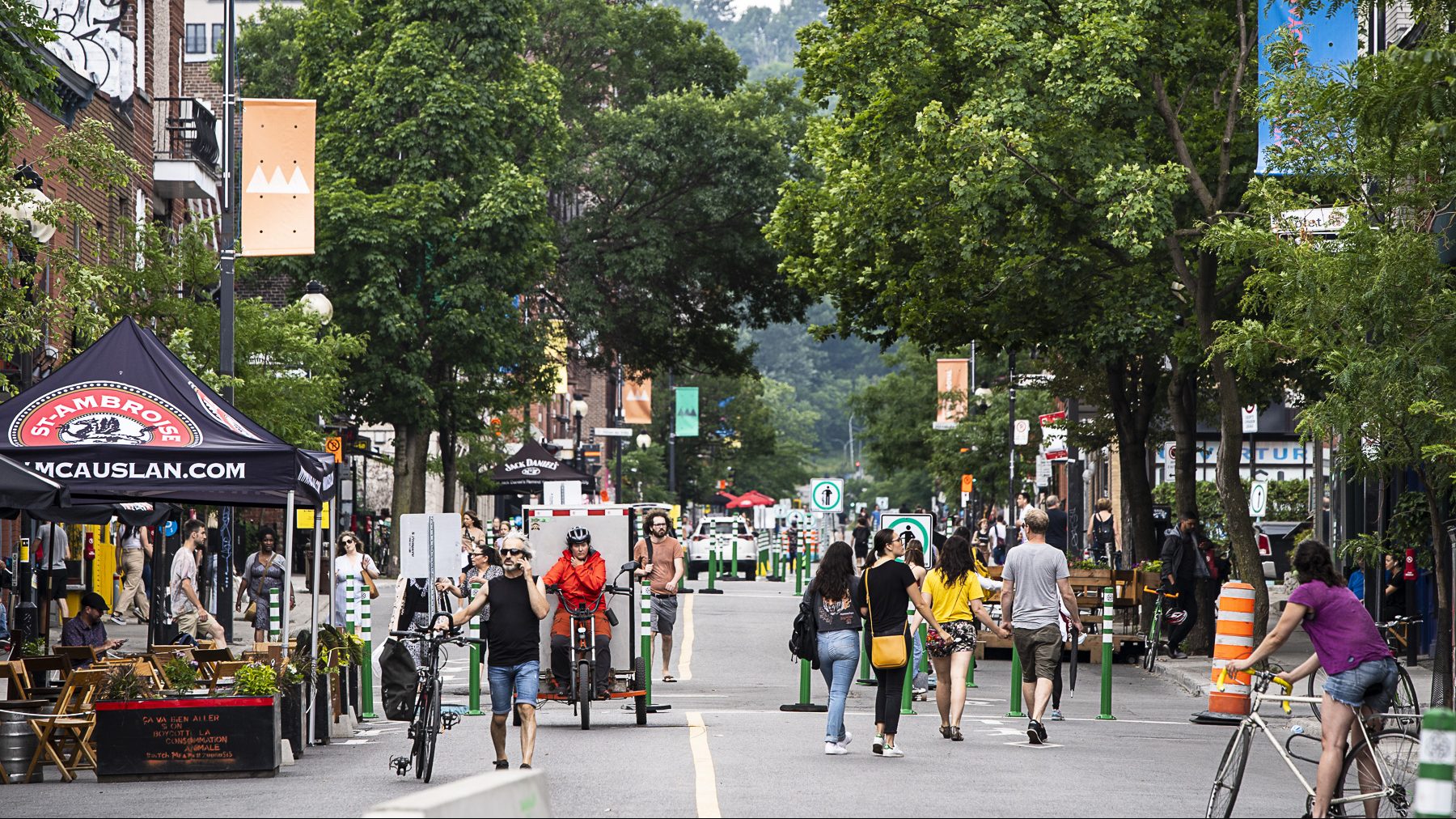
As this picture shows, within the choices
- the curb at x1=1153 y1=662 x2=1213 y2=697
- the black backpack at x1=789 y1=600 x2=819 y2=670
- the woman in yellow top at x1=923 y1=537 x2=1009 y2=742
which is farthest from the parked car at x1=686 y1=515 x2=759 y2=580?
the black backpack at x1=789 y1=600 x2=819 y2=670

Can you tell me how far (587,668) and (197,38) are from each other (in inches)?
3479

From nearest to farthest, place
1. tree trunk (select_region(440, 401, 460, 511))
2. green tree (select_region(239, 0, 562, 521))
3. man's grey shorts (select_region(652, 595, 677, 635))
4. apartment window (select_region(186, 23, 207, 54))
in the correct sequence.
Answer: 1. man's grey shorts (select_region(652, 595, 677, 635))
2. green tree (select_region(239, 0, 562, 521))
3. tree trunk (select_region(440, 401, 460, 511))
4. apartment window (select_region(186, 23, 207, 54))

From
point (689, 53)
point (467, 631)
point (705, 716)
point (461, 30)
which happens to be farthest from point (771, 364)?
point (705, 716)

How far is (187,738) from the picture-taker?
13766 millimetres

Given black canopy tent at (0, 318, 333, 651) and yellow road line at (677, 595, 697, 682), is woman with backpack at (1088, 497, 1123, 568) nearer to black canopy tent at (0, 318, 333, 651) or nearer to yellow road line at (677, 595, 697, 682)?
yellow road line at (677, 595, 697, 682)

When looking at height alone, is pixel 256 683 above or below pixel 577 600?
below

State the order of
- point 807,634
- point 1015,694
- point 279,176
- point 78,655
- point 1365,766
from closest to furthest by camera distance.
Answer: point 1365,766
point 807,634
point 78,655
point 1015,694
point 279,176

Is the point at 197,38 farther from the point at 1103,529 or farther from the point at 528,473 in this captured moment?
the point at 1103,529

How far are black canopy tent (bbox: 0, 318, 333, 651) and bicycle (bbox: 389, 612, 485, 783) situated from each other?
1.77 meters

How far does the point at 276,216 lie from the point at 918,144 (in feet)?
26.3

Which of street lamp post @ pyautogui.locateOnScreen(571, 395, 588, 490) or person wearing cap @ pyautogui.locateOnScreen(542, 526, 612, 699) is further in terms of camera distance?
street lamp post @ pyautogui.locateOnScreen(571, 395, 588, 490)

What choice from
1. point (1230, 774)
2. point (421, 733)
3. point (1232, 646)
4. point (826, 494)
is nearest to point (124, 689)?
point (421, 733)

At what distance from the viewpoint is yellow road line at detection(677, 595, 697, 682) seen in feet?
75.6

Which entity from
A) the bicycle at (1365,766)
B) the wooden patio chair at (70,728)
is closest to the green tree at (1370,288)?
the bicycle at (1365,766)
